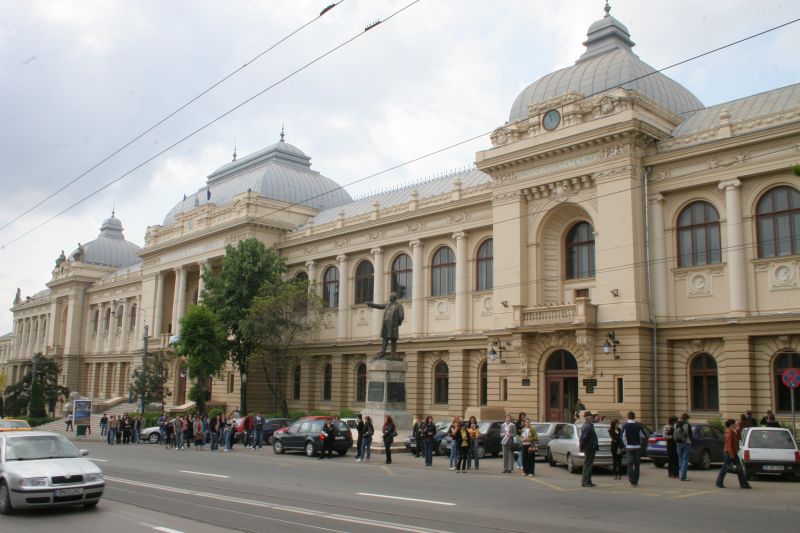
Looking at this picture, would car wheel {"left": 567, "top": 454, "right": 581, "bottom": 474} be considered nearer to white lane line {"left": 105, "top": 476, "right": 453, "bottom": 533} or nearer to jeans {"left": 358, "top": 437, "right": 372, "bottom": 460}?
jeans {"left": 358, "top": 437, "right": 372, "bottom": 460}

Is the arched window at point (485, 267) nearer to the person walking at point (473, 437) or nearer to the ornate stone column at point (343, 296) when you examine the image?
the ornate stone column at point (343, 296)

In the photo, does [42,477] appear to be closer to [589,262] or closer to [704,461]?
[704,461]

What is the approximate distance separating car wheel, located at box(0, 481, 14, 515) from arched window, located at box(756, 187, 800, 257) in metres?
28.0

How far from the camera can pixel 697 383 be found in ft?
104

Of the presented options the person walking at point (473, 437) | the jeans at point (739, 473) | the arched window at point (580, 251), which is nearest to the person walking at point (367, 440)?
the person walking at point (473, 437)

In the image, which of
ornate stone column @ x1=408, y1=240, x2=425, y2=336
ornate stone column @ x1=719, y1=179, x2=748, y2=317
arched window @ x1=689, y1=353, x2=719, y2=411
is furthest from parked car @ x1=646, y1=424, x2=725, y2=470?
ornate stone column @ x1=408, y1=240, x2=425, y2=336

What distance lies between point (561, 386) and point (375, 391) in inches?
338

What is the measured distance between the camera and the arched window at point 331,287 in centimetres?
5141

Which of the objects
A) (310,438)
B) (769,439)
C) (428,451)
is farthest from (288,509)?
(310,438)

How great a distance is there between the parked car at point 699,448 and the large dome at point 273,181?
123 feet

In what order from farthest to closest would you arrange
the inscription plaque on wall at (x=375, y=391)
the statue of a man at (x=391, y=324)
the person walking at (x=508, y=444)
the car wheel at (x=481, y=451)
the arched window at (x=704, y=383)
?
the statue of a man at (x=391, y=324) → the inscription plaque on wall at (x=375, y=391) → the arched window at (x=704, y=383) → the car wheel at (x=481, y=451) → the person walking at (x=508, y=444)

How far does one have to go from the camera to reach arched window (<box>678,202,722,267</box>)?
31969 mm

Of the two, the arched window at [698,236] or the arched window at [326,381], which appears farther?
the arched window at [326,381]

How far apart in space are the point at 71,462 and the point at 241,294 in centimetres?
3371
